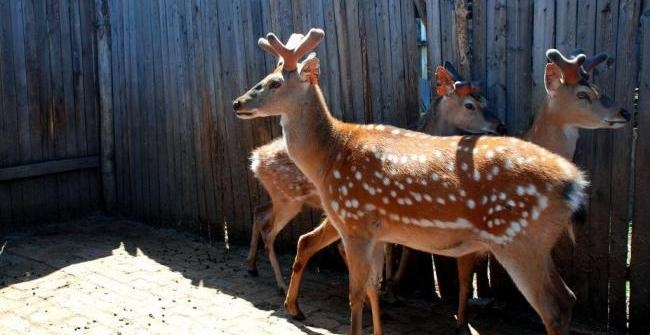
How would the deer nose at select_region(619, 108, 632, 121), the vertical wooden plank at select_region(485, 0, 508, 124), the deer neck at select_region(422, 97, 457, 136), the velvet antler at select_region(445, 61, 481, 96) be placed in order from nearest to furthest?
the deer nose at select_region(619, 108, 632, 121)
the vertical wooden plank at select_region(485, 0, 508, 124)
the velvet antler at select_region(445, 61, 481, 96)
the deer neck at select_region(422, 97, 457, 136)

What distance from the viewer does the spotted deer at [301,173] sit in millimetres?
5508

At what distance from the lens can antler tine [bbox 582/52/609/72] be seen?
466 centimetres

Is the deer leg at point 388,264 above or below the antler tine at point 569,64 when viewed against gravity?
below

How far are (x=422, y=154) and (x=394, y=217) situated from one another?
0.46 meters

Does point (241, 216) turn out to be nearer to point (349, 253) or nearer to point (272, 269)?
point (272, 269)

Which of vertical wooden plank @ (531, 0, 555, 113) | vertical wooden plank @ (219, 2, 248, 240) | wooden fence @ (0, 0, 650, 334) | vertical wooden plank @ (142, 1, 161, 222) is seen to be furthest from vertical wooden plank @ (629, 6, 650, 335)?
vertical wooden plank @ (142, 1, 161, 222)

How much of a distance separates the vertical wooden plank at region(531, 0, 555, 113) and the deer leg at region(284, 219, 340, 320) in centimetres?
189

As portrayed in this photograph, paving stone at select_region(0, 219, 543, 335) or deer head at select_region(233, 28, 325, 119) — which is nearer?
deer head at select_region(233, 28, 325, 119)

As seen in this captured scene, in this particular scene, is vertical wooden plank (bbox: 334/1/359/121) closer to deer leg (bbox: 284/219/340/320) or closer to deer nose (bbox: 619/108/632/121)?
deer leg (bbox: 284/219/340/320)

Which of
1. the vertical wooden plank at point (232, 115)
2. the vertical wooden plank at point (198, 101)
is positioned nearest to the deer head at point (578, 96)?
the vertical wooden plank at point (232, 115)

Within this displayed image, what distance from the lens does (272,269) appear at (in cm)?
694

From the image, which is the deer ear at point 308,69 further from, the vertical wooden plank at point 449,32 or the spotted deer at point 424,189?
the vertical wooden plank at point 449,32

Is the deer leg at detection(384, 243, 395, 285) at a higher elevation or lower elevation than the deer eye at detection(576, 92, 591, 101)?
lower

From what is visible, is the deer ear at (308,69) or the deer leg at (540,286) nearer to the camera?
the deer leg at (540,286)
